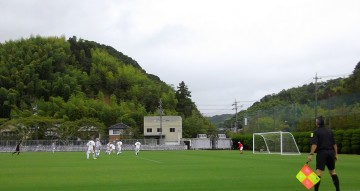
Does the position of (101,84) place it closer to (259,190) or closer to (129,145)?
(129,145)

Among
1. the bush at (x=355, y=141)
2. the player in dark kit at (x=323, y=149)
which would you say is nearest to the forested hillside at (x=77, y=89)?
the bush at (x=355, y=141)

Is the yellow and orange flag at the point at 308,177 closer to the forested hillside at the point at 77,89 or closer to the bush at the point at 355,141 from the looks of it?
the bush at the point at 355,141

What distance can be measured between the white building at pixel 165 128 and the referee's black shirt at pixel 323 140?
254ft

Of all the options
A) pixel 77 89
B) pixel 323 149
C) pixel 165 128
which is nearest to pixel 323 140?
pixel 323 149

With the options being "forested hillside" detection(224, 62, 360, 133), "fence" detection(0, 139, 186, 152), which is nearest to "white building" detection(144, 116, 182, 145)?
"fence" detection(0, 139, 186, 152)

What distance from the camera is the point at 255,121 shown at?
65812 mm

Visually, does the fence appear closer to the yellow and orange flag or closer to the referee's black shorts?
the yellow and orange flag

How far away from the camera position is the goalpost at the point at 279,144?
40.9 meters

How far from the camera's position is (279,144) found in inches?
1660

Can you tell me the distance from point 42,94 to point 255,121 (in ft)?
187

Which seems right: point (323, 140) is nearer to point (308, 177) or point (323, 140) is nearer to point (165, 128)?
point (308, 177)

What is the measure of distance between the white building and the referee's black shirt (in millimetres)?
77426

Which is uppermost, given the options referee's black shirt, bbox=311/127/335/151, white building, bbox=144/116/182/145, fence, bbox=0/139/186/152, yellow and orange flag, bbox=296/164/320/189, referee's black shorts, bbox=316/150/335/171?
white building, bbox=144/116/182/145

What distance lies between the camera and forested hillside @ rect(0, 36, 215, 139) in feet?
300
